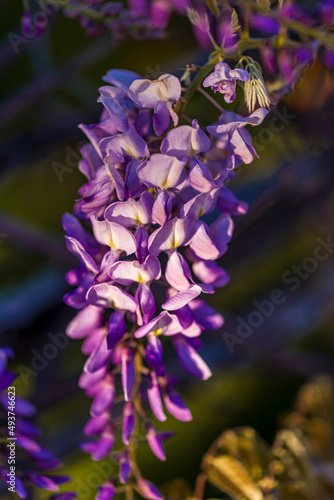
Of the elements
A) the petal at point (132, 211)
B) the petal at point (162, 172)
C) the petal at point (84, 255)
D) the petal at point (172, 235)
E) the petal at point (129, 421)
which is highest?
the petal at point (162, 172)

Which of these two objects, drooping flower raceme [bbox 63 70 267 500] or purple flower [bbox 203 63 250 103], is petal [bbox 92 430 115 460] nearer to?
drooping flower raceme [bbox 63 70 267 500]

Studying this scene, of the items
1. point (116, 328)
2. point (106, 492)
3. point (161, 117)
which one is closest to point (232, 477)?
point (106, 492)

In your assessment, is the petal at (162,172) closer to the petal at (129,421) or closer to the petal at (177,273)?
the petal at (177,273)

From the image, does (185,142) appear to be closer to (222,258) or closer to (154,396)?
(154,396)

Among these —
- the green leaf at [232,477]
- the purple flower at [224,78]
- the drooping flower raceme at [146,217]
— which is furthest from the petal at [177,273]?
the green leaf at [232,477]

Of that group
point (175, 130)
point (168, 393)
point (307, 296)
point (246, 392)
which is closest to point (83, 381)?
point (168, 393)

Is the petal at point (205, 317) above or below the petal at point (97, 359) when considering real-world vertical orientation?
below
